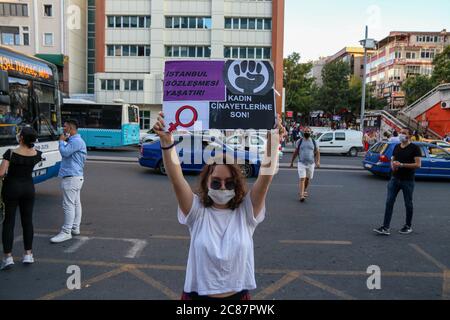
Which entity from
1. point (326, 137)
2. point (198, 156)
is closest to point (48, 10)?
point (326, 137)

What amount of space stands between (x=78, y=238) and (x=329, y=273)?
3.74m

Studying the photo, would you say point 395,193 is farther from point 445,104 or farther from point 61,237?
point 445,104

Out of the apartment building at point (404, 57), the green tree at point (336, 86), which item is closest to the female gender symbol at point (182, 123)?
the green tree at point (336, 86)

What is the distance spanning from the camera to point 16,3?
37.4 metres

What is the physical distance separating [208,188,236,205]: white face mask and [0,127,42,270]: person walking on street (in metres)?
3.25

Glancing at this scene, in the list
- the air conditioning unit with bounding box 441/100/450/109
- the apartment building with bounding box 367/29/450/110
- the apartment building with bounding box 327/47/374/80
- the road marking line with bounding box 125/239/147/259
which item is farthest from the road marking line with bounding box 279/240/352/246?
the apartment building with bounding box 327/47/374/80

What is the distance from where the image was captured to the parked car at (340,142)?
23.4m

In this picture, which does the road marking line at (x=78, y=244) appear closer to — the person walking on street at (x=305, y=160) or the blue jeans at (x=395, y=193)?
the blue jeans at (x=395, y=193)

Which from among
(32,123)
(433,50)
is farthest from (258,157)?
(433,50)

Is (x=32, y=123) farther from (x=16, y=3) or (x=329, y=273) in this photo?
(x=16, y=3)

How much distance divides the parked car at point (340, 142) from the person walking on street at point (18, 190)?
20337mm

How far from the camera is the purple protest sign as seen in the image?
2.93 meters

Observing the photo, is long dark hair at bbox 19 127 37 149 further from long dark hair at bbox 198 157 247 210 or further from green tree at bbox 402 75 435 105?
green tree at bbox 402 75 435 105

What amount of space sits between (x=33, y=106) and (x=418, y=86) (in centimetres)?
5101
